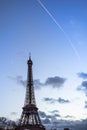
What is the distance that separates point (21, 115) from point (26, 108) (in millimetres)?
5436

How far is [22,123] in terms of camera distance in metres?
159

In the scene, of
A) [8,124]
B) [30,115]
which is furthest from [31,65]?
[8,124]

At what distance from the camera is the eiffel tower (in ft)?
515

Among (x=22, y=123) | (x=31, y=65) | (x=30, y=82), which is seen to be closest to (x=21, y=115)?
(x=22, y=123)

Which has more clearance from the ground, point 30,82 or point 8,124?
point 30,82

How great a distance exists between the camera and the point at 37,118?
160 meters

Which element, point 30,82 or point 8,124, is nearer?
point 30,82

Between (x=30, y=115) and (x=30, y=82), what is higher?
(x=30, y=82)

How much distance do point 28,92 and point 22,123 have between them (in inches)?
706

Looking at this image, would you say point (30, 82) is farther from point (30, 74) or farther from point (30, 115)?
point (30, 115)

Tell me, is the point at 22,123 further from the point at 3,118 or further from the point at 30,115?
the point at 3,118

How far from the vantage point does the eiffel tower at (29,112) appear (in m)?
157

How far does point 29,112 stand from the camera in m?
158

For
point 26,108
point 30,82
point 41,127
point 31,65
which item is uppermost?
point 31,65
